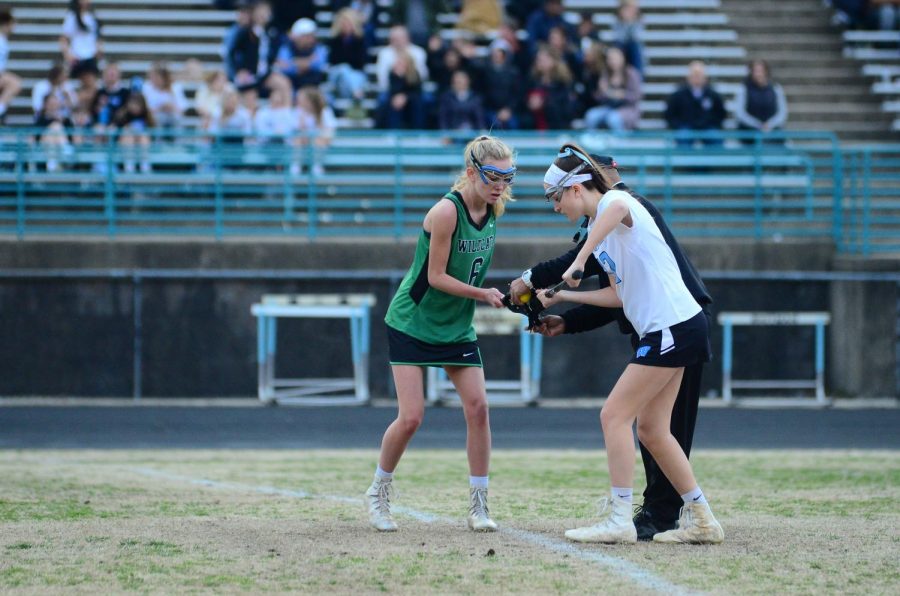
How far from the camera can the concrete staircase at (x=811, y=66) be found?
22.3m

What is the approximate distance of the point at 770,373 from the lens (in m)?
17.7

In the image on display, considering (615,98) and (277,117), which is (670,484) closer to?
(277,117)

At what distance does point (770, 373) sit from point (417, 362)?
10939 mm

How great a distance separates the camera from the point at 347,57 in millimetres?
20719

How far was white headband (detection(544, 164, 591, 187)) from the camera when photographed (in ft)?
23.7

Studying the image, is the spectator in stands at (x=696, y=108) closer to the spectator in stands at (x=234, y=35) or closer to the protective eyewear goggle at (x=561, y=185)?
the spectator in stands at (x=234, y=35)

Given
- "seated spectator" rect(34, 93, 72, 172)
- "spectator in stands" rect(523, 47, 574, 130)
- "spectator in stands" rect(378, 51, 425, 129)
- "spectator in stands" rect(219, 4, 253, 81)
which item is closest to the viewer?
"seated spectator" rect(34, 93, 72, 172)

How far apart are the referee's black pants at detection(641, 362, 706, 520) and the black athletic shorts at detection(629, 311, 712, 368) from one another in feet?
1.48

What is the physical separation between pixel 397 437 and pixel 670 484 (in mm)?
1508

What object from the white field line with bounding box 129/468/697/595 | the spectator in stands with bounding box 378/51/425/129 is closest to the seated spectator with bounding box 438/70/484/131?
the spectator in stands with bounding box 378/51/425/129

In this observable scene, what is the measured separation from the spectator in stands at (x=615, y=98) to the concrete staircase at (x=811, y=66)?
3292 mm

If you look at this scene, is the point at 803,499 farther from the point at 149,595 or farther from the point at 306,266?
the point at 306,266

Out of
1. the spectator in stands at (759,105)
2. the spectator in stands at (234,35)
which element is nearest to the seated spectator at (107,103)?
the spectator in stands at (234,35)

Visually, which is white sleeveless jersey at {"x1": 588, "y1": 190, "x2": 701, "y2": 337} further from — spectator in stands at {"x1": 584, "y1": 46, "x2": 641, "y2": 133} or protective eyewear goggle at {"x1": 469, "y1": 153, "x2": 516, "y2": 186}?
spectator in stands at {"x1": 584, "y1": 46, "x2": 641, "y2": 133}
